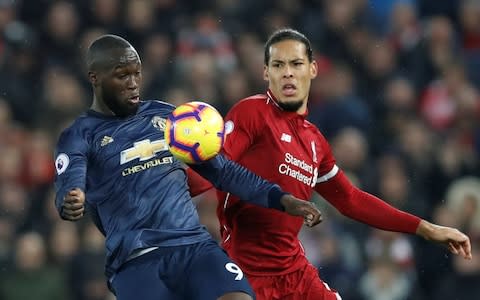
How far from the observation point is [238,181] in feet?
20.6

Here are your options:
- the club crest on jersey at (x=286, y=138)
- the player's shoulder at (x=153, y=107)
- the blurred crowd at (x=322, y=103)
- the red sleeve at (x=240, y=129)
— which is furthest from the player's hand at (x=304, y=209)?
the blurred crowd at (x=322, y=103)

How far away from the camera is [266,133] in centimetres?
683

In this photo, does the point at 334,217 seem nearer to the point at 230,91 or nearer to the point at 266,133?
the point at 230,91

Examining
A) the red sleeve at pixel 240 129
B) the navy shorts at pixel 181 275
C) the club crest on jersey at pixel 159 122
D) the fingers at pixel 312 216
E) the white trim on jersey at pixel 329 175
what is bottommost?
the navy shorts at pixel 181 275

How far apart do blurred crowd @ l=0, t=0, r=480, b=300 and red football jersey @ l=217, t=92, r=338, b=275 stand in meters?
3.55

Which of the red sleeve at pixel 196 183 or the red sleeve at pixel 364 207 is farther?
the red sleeve at pixel 364 207

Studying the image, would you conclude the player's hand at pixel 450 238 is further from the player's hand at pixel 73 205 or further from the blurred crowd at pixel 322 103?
the blurred crowd at pixel 322 103

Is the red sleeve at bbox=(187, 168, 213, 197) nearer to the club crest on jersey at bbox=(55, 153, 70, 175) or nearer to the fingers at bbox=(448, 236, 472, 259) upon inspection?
the club crest on jersey at bbox=(55, 153, 70, 175)

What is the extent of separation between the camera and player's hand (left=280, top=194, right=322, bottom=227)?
19.3ft

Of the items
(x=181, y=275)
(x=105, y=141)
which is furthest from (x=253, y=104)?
(x=181, y=275)

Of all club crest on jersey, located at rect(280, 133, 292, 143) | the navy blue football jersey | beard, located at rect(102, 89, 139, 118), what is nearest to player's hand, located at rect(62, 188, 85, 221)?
the navy blue football jersey

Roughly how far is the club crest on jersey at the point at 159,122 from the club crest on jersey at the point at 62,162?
62cm

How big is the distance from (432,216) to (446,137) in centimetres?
119

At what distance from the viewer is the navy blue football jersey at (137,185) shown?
6.17 metres
